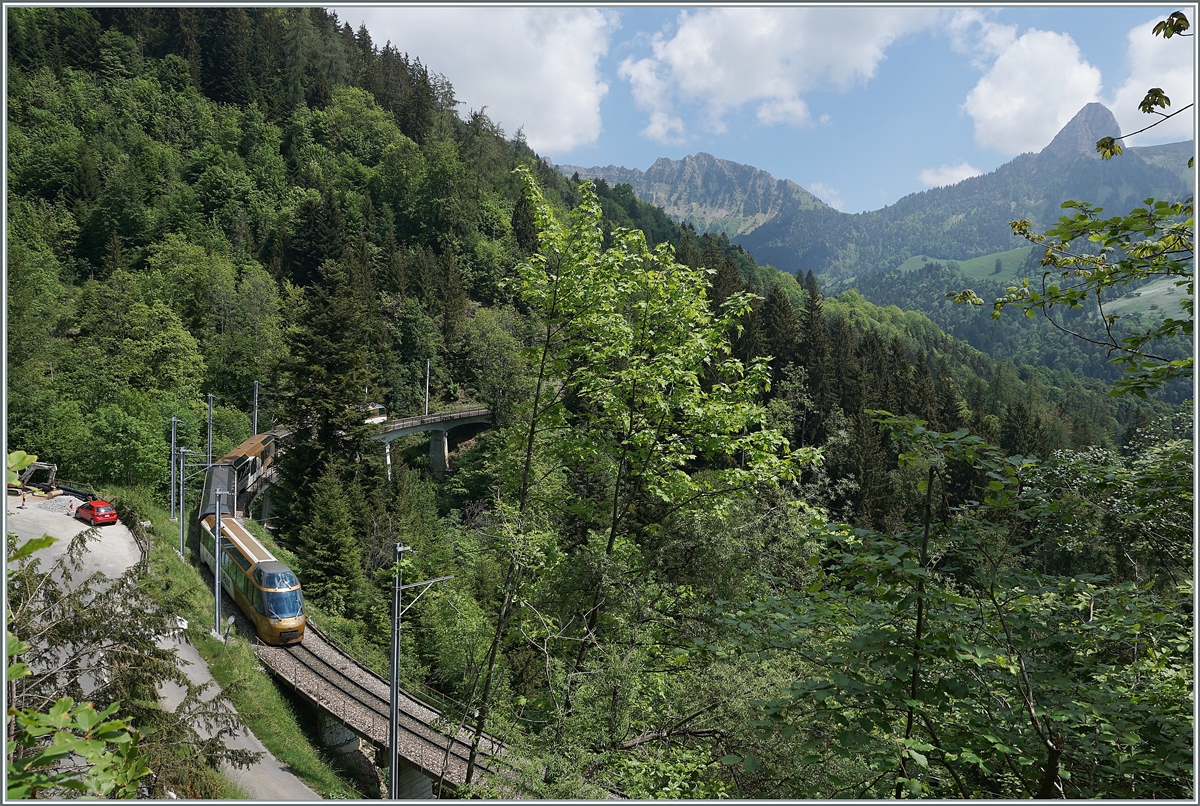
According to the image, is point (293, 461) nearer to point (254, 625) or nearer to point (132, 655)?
point (254, 625)

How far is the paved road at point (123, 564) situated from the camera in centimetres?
1497

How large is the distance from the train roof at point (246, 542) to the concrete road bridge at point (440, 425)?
2326cm

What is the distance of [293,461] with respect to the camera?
31.1 metres

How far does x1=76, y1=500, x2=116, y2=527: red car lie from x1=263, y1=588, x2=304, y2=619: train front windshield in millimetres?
11204

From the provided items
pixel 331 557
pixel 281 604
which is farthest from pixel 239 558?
pixel 331 557

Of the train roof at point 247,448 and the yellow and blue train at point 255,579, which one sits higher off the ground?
the train roof at point 247,448

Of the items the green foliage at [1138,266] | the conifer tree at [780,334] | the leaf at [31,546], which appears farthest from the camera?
the conifer tree at [780,334]

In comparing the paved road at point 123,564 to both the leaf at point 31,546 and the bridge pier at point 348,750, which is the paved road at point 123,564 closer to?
the bridge pier at point 348,750

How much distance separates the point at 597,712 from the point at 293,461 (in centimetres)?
2843

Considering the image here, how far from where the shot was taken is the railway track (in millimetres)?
16797

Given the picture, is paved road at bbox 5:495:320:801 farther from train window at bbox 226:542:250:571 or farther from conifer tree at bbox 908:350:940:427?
conifer tree at bbox 908:350:940:427

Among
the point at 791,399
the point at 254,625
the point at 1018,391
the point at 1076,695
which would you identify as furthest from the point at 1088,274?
the point at 1018,391

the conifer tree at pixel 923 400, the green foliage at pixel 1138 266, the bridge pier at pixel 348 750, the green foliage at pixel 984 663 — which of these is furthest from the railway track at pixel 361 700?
the conifer tree at pixel 923 400

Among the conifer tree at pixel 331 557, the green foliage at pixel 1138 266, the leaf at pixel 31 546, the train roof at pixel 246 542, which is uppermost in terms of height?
the green foliage at pixel 1138 266
